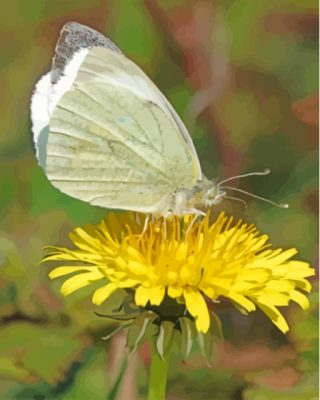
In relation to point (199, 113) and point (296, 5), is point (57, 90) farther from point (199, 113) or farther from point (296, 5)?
point (296, 5)

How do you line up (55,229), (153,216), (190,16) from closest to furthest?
1. (153,216)
2. (55,229)
3. (190,16)

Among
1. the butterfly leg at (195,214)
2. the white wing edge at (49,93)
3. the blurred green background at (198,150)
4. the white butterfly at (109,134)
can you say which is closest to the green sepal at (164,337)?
the butterfly leg at (195,214)

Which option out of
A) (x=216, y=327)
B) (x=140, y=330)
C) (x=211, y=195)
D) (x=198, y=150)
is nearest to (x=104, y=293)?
(x=140, y=330)

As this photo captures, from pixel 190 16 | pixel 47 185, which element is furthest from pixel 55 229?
pixel 190 16

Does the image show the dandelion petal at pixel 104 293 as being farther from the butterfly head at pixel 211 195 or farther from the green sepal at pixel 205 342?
the butterfly head at pixel 211 195

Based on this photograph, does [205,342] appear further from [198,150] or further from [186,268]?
[198,150]

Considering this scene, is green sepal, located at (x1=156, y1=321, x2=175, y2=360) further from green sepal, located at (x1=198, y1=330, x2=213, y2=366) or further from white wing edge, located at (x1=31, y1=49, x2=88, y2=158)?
white wing edge, located at (x1=31, y1=49, x2=88, y2=158)

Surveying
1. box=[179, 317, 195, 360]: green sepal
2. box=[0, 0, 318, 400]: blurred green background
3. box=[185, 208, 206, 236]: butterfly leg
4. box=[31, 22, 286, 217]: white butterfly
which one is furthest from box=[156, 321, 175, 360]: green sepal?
box=[0, 0, 318, 400]: blurred green background

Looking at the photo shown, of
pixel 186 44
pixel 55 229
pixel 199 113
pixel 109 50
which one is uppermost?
pixel 109 50
